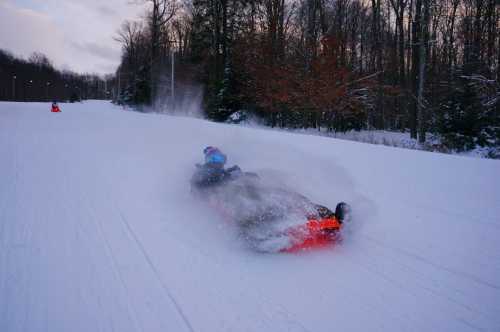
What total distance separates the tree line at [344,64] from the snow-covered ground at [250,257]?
1058 cm

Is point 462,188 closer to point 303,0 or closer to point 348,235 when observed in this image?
point 348,235

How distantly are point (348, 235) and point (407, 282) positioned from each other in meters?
1.05

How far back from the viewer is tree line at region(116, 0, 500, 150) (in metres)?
15.2

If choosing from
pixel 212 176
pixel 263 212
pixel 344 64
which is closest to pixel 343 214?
pixel 263 212

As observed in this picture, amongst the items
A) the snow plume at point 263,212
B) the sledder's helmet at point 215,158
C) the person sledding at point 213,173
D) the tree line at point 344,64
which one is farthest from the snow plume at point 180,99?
the snow plume at point 263,212

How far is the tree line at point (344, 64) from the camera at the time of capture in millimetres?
15211

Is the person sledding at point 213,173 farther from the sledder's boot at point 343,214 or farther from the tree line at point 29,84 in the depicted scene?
the tree line at point 29,84

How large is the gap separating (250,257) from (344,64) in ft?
56.2

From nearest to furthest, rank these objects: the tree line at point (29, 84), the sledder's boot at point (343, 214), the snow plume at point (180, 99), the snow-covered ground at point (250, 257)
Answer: the snow-covered ground at point (250, 257) → the sledder's boot at point (343, 214) → the snow plume at point (180, 99) → the tree line at point (29, 84)

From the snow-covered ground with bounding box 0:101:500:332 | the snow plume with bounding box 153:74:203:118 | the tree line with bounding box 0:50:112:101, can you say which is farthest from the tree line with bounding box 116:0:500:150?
the tree line with bounding box 0:50:112:101

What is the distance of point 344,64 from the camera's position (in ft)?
59.5

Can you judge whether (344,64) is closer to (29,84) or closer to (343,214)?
(343,214)

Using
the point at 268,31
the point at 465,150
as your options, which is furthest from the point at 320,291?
the point at 268,31

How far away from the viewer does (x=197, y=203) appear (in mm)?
5203
